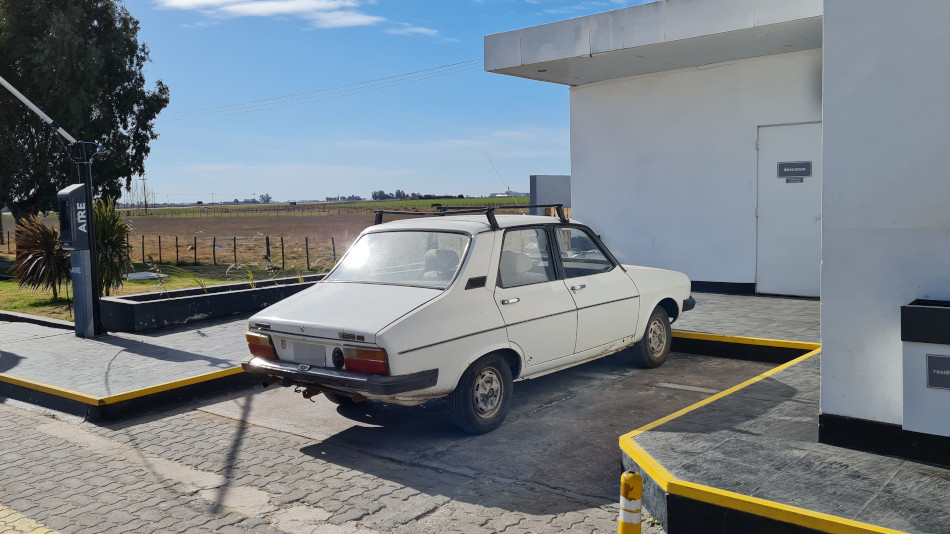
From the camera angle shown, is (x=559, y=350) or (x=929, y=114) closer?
(x=929, y=114)

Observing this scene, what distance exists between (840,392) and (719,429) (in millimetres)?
825

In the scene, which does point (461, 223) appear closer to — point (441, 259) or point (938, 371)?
point (441, 259)

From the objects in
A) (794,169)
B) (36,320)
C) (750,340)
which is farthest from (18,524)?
(794,169)

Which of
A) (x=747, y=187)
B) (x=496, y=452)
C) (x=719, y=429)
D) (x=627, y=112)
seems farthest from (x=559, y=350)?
(x=627, y=112)

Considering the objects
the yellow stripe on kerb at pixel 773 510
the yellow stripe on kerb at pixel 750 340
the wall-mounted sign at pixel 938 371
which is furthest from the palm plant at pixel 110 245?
the wall-mounted sign at pixel 938 371

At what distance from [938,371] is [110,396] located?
6476mm

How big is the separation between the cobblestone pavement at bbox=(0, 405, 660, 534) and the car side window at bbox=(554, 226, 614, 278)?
8.23 feet

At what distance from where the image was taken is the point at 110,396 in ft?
23.3

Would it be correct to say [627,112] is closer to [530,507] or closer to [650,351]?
[650,351]

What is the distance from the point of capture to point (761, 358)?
8.72m

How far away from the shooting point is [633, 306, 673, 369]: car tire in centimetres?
816

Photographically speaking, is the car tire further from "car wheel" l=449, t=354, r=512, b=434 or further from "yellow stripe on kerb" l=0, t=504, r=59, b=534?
"yellow stripe on kerb" l=0, t=504, r=59, b=534

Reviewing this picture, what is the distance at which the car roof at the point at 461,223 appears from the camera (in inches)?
263

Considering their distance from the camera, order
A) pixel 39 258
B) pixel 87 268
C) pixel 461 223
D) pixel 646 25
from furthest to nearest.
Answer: pixel 39 258
pixel 646 25
pixel 87 268
pixel 461 223
